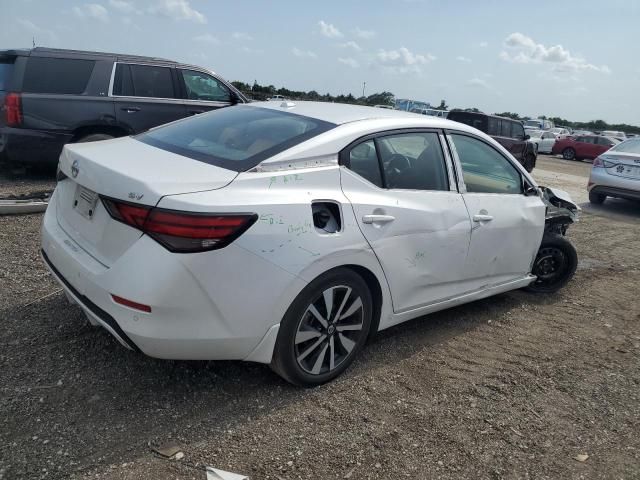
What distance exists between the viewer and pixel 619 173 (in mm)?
10203

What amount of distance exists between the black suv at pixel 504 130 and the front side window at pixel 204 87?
7.70m

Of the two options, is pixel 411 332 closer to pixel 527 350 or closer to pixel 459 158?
pixel 527 350

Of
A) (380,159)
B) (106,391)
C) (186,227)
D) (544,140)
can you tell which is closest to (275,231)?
(186,227)

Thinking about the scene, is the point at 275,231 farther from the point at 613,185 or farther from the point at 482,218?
the point at 613,185

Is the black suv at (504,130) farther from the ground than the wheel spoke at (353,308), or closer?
farther from the ground

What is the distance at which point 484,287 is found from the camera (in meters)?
4.14

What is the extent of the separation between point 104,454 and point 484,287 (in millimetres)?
2871

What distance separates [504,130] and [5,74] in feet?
40.0

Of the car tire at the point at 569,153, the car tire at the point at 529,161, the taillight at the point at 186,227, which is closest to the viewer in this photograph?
the taillight at the point at 186,227

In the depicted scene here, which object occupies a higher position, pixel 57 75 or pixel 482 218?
pixel 57 75

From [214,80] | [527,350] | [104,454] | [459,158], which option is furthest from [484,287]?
[214,80]

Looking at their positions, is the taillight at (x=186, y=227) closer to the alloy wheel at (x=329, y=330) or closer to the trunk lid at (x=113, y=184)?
the trunk lid at (x=113, y=184)

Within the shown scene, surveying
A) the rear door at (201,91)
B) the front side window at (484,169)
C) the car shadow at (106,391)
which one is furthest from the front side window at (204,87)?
the front side window at (484,169)

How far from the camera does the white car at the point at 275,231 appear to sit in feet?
8.17
